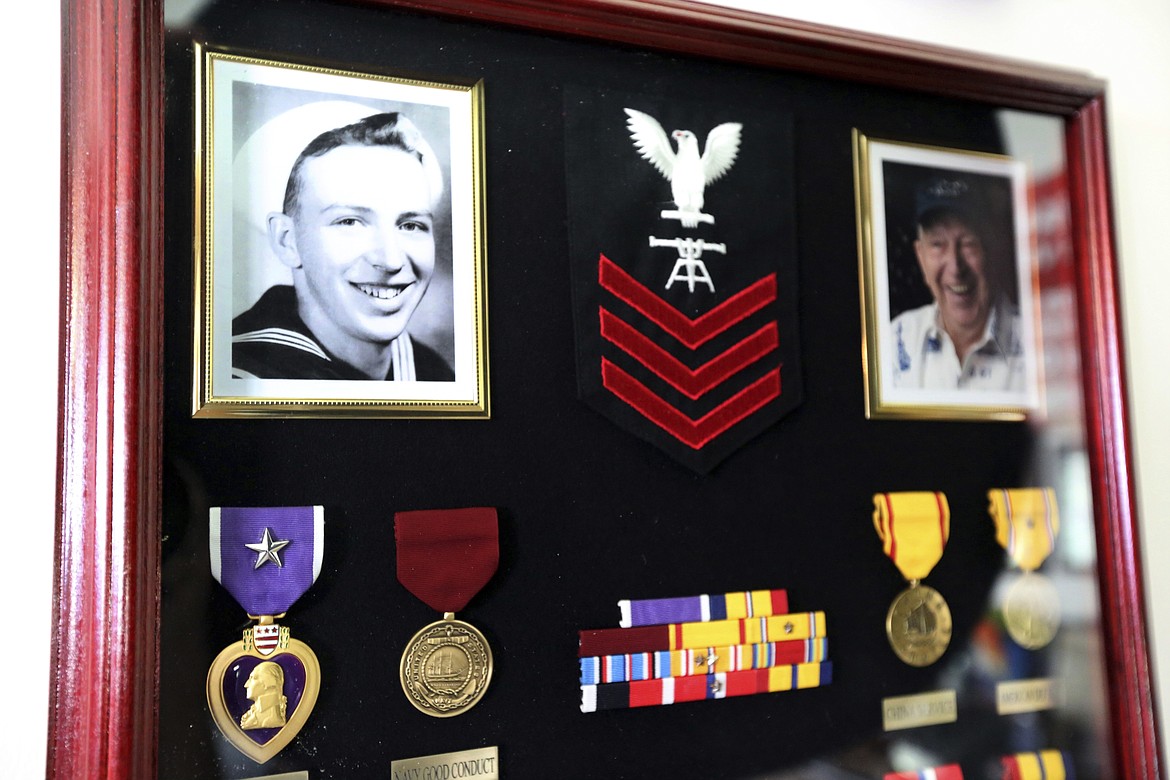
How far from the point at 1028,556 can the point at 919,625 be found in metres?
0.19

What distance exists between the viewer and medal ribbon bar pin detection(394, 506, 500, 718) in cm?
91


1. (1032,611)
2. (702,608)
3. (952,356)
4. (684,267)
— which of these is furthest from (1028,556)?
(684,267)

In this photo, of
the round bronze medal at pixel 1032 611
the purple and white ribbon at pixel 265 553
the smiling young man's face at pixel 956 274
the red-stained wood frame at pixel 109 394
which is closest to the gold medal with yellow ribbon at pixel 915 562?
the round bronze medal at pixel 1032 611

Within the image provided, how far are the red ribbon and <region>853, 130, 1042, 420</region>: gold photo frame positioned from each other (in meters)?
0.51

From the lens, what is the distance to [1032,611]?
1199mm

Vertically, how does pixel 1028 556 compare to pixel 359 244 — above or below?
below

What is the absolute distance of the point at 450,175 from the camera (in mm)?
968

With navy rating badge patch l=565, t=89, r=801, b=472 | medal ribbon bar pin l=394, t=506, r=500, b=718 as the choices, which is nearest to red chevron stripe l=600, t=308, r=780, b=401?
navy rating badge patch l=565, t=89, r=801, b=472

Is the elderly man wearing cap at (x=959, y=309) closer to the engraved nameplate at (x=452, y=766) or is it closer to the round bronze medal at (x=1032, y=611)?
the round bronze medal at (x=1032, y=611)

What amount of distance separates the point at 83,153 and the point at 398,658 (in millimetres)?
543

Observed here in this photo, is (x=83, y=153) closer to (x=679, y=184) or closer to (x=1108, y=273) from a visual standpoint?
(x=679, y=184)

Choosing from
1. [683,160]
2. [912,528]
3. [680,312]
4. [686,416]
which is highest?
[683,160]

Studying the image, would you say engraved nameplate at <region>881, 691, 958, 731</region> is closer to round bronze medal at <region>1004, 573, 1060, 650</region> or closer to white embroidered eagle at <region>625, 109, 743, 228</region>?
round bronze medal at <region>1004, 573, 1060, 650</region>

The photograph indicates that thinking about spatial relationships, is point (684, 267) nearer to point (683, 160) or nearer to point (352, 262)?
point (683, 160)
